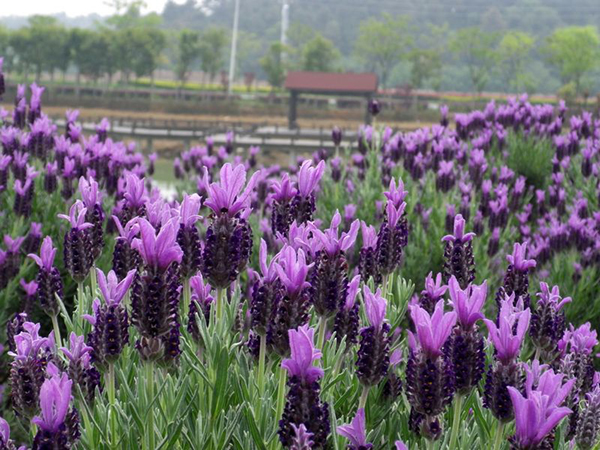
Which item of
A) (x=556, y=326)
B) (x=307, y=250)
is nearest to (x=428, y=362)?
(x=307, y=250)

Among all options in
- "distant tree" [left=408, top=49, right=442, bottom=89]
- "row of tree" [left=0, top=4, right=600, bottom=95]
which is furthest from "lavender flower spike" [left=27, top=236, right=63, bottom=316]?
"distant tree" [left=408, top=49, right=442, bottom=89]

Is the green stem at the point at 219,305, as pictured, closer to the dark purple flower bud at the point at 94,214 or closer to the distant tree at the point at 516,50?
the dark purple flower bud at the point at 94,214

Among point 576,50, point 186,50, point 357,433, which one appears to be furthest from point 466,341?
point 576,50

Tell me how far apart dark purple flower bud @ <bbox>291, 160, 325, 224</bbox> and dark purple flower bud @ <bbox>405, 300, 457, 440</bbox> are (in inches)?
32.5

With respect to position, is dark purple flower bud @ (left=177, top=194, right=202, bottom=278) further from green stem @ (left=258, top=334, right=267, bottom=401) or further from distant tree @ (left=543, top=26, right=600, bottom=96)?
distant tree @ (left=543, top=26, right=600, bottom=96)

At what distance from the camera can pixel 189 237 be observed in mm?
2354

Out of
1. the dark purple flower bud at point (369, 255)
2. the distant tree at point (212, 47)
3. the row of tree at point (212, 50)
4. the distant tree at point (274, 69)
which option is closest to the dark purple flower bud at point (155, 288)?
the dark purple flower bud at point (369, 255)

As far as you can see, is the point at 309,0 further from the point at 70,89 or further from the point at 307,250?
the point at 307,250

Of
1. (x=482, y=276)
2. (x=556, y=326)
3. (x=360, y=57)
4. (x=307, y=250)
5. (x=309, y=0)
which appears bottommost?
(x=482, y=276)

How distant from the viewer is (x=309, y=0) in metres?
161

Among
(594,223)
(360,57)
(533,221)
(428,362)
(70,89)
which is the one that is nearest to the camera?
(428,362)

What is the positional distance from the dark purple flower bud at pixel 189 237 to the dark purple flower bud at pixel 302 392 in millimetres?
722

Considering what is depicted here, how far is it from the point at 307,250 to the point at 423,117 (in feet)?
195

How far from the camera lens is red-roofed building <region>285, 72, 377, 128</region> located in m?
47.8
